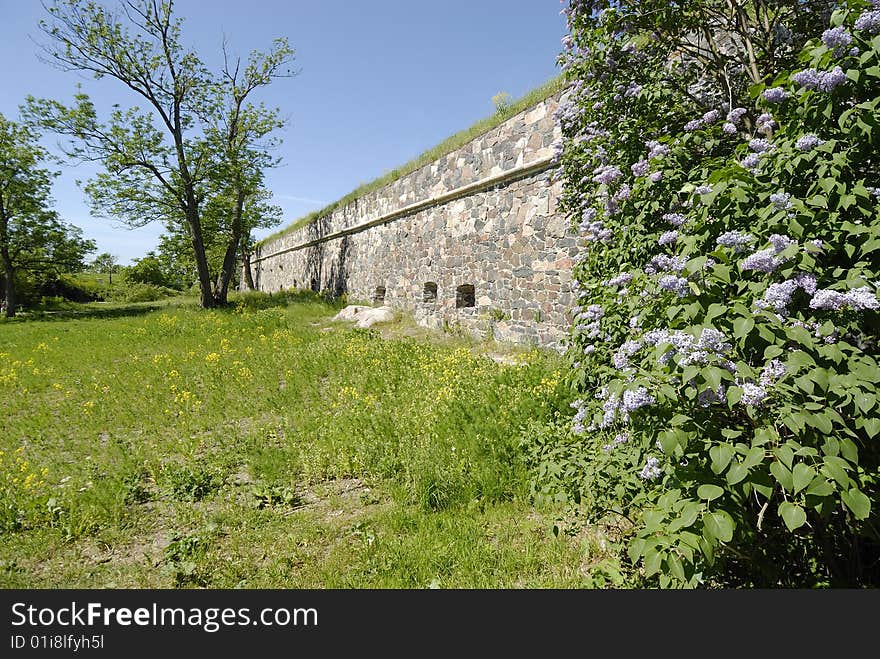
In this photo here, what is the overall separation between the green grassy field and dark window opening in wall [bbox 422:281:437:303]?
3533 mm

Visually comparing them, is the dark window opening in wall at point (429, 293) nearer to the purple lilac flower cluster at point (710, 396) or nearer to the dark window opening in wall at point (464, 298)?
the dark window opening in wall at point (464, 298)

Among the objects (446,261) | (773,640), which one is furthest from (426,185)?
(773,640)

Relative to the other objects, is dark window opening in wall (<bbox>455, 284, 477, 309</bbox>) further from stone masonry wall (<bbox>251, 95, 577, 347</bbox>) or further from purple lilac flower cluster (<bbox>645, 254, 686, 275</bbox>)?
purple lilac flower cluster (<bbox>645, 254, 686, 275</bbox>)

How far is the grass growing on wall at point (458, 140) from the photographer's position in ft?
25.0

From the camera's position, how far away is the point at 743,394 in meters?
1.46

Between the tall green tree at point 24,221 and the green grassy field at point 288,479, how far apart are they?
1726 centimetres

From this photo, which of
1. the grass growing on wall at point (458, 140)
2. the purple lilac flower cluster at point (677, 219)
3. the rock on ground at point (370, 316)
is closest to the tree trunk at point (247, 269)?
the grass growing on wall at point (458, 140)

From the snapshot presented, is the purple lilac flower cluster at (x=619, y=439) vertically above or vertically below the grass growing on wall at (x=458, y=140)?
below

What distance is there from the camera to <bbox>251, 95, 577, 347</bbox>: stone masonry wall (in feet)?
23.3

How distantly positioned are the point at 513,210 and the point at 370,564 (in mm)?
6662

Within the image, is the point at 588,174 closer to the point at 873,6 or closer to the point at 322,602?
the point at 873,6

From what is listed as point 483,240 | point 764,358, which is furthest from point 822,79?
point 483,240

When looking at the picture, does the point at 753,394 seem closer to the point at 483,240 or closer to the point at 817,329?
the point at 817,329

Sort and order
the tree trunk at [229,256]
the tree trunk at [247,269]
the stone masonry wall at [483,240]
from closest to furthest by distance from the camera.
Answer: the stone masonry wall at [483,240], the tree trunk at [229,256], the tree trunk at [247,269]
